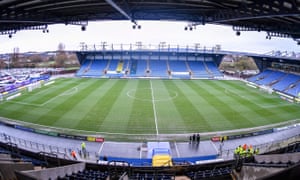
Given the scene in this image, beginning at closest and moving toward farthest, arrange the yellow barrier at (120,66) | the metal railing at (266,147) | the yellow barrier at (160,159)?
the yellow barrier at (160,159) < the metal railing at (266,147) < the yellow barrier at (120,66)

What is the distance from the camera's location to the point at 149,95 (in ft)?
91.9

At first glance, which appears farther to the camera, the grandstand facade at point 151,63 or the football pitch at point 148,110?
the grandstand facade at point 151,63

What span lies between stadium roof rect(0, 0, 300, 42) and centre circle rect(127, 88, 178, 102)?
1109 centimetres

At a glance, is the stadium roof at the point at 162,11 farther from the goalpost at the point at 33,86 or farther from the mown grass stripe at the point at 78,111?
the goalpost at the point at 33,86

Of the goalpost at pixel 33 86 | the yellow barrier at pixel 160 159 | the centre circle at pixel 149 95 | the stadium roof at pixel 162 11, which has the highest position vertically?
the stadium roof at pixel 162 11

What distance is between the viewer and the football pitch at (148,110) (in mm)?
17453

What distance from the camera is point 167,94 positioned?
28656mm

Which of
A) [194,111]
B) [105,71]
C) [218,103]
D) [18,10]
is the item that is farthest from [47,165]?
[105,71]

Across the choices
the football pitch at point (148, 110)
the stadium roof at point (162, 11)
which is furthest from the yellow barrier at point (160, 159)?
the stadium roof at point (162, 11)

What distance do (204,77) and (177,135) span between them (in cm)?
3124

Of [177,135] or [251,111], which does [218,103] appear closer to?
[251,111]

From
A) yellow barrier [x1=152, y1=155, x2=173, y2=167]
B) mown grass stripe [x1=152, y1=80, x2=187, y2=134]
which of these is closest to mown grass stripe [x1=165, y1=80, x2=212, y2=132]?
mown grass stripe [x1=152, y1=80, x2=187, y2=134]

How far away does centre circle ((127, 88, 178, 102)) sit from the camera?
2628cm

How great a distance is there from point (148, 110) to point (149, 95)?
672 cm
